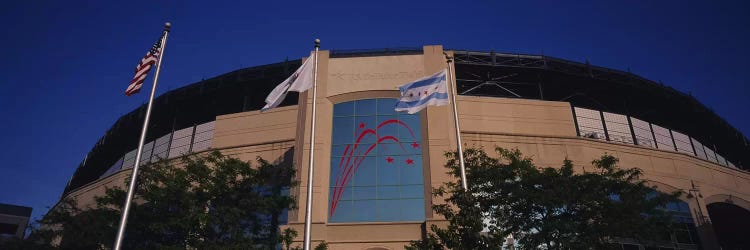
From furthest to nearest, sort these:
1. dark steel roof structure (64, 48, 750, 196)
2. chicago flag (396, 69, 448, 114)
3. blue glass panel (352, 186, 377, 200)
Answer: dark steel roof structure (64, 48, 750, 196)
blue glass panel (352, 186, 377, 200)
chicago flag (396, 69, 448, 114)

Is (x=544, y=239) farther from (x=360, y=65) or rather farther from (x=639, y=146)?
(x=639, y=146)

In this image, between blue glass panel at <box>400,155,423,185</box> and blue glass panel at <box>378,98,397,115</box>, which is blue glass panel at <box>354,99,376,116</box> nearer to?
blue glass panel at <box>378,98,397,115</box>

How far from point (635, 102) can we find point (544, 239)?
97.1 feet

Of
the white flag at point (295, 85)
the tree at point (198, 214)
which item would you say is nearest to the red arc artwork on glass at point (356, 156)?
the tree at point (198, 214)

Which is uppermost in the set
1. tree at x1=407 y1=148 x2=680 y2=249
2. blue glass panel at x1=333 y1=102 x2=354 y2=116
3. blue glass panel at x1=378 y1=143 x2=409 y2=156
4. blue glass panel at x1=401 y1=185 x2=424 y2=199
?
blue glass panel at x1=333 y1=102 x2=354 y2=116

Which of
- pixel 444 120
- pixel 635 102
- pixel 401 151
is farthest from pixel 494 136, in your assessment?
pixel 635 102

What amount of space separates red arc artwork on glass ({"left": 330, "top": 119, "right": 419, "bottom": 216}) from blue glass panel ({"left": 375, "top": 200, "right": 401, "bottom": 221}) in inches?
96.7

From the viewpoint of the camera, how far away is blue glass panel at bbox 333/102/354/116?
32.2 metres

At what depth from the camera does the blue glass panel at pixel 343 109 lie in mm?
32250

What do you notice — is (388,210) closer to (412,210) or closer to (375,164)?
(412,210)

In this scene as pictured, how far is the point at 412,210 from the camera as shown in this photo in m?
28.4

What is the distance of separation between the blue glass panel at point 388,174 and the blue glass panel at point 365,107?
13.2 feet

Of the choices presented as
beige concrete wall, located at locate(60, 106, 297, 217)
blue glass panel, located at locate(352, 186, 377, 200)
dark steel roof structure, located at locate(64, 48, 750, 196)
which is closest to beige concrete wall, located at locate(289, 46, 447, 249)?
blue glass panel, located at locate(352, 186, 377, 200)

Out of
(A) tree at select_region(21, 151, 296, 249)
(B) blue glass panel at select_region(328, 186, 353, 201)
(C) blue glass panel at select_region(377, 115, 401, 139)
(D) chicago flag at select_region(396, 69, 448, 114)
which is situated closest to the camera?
(D) chicago flag at select_region(396, 69, 448, 114)
